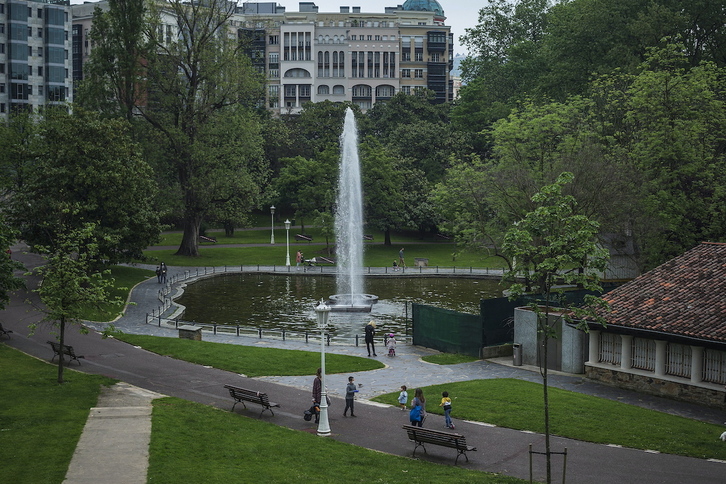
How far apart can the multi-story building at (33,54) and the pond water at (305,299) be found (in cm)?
7117

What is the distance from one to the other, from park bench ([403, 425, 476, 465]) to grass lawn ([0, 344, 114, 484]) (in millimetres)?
9444

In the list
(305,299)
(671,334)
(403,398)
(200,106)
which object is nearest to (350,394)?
(403,398)

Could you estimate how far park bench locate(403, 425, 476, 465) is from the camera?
21.5 m

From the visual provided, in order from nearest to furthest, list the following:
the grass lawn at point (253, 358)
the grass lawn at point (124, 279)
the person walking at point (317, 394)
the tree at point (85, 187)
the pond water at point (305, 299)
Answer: the person walking at point (317, 394), the grass lawn at point (253, 358), the pond water at point (305, 299), the grass lawn at point (124, 279), the tree at point (85, 187)

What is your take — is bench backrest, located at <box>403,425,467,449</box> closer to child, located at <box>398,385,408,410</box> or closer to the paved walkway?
the paved walkway

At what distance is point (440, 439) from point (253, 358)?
576 inches

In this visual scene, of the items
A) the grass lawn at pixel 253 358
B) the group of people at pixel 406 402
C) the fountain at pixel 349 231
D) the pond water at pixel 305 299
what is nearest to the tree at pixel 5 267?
the grass lawn at pixel 253 358

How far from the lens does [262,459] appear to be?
69.3 feet

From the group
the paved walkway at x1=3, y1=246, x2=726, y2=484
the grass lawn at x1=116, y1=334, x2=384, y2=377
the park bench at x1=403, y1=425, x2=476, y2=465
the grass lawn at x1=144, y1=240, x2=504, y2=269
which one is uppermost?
the grass lawn at x1=144, y1=240, x2=504, y2=269

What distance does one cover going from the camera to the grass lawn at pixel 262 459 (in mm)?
19703

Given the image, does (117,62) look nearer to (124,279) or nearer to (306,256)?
(124,279)

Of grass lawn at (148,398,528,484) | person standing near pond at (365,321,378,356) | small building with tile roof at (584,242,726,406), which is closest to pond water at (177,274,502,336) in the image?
person standing near pond at (365,321,378,356)

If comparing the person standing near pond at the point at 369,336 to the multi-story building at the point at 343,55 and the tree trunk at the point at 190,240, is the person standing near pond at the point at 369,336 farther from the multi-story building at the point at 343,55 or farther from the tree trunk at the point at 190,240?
the multi-story building at the point at 343,55

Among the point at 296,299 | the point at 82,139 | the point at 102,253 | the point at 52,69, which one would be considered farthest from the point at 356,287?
the point at 52,69
